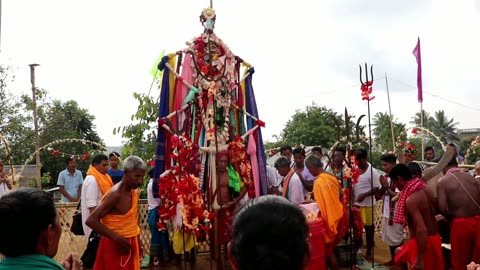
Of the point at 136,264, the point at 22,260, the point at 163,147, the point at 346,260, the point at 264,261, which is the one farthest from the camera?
the point at 346,260

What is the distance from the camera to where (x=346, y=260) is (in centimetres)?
951

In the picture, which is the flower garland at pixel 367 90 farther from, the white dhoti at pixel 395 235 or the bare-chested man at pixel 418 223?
the white dhoti at pixel 395 235

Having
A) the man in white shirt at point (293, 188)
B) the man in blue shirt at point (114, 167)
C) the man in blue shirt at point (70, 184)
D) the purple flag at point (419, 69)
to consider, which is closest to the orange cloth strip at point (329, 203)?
the man in white shirt at point (293, 188)

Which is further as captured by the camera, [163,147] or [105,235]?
[163,147]

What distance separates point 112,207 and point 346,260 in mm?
4905

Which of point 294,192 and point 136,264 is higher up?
point 294,192

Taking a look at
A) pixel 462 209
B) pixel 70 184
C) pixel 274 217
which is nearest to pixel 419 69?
pixel 70 184

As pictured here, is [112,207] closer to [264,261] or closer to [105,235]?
[105,235]

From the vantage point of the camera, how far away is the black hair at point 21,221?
2.63 m

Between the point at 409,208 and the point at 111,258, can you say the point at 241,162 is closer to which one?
the point at 409,208

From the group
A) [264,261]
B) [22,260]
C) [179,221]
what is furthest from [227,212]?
[264,261]

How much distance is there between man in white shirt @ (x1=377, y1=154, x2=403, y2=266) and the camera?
927 centimetres

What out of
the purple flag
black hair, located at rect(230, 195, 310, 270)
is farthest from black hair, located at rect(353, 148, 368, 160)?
the purple flag

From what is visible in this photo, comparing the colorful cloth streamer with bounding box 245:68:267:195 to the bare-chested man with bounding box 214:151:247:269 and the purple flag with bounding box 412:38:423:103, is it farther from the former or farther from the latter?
the purple flag with bounding box 412:38:423:103
